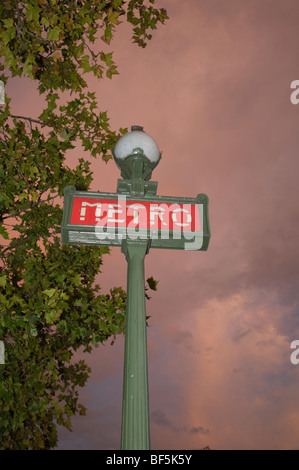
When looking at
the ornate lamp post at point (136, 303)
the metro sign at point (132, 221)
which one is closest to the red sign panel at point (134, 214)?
the metro sign at point (132, 221)

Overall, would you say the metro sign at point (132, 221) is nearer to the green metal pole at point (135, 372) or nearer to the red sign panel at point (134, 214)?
the red sign panel at point (134, 214)

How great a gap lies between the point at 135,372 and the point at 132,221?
1.46 metres

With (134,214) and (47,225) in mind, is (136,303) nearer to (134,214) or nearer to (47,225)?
(134,214)

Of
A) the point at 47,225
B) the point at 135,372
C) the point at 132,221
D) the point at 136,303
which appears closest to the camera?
the point at 135,372

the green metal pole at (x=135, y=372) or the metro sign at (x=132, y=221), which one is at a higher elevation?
the metro sign at (x=132, y=221)

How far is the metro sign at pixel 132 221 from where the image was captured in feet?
11.9

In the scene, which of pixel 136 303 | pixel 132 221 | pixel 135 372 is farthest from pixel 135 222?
pixel 135 372

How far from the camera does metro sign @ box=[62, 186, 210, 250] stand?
361 cm

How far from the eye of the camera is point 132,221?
3.68m

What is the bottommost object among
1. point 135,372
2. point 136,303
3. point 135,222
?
point 135,372

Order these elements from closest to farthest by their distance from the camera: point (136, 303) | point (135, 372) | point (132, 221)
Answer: point (135, 372) < point (136, 303) < point (132, 221)

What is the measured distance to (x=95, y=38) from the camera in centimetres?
550

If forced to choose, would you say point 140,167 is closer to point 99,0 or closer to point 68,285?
point 99,0
